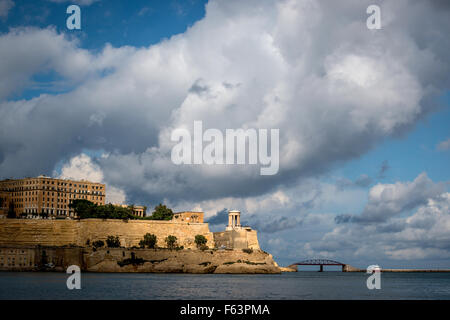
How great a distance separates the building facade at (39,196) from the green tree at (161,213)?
21.9 meters

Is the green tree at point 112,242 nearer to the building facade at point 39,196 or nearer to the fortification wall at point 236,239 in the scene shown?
the fortification wall at point 236,239

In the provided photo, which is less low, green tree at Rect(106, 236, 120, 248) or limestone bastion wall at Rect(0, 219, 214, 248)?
limestone bastion wall at Rect(0, 219, 214, 248)

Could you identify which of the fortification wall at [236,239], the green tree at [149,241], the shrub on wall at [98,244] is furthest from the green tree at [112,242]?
the fortification wall at [236,239]

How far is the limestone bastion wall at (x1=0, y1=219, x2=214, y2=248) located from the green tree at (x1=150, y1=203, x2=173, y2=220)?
859 centimetres

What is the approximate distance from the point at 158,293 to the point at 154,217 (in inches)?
3011

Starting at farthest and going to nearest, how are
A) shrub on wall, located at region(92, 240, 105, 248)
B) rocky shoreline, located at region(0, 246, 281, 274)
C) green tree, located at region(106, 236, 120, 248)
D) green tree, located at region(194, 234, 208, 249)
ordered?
green tree, located at region(194, 234, 208, 249) < green tree, located at region(106, 236, 120, 248) < shrub on wall, located at region(92, 240, 105, 248) < rocky shoreline, located at region(0, 246, 281, 274)

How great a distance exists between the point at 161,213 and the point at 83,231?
989 inches

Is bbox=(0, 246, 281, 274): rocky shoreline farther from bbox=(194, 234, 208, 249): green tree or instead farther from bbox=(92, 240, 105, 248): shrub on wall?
bbox=(194, 234, 208, 249): green tree

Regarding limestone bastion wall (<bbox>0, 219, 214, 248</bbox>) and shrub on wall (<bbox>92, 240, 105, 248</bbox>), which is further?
shrub on wall (<bbox>92, 240, 105, 248</bbox>)

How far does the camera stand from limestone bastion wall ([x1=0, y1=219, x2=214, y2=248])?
11100cm

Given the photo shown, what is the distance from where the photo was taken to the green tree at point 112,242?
11475cm

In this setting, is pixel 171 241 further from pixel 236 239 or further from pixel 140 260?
pixel 236 239

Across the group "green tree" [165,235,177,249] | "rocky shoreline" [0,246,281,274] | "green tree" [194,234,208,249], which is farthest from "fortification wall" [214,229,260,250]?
"green tree" [165,235,177,249]

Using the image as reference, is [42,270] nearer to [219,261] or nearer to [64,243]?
[64,243]
